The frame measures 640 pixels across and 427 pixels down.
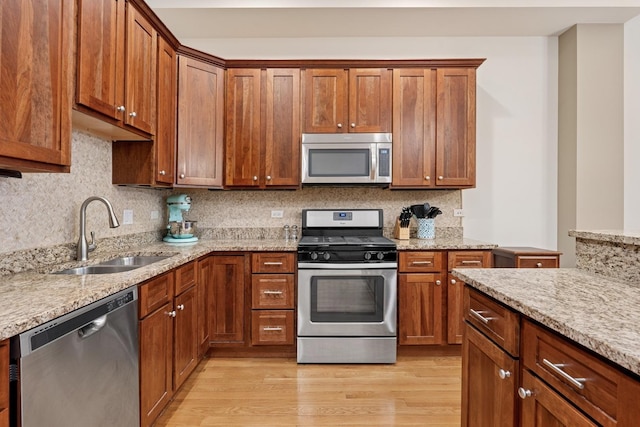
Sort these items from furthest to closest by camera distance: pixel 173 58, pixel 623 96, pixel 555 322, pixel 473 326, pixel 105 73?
pixel 623 96, pixel 173 58, pixel 105 73, pixel 473 326, pixel 555 322

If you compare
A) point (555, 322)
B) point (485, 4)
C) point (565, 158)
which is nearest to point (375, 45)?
point (485, 4)

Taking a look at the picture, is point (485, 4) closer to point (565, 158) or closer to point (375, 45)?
point (375, 45)

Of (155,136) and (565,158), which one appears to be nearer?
(155,136)

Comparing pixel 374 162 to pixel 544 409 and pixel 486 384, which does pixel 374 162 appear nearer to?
pixel 486 384

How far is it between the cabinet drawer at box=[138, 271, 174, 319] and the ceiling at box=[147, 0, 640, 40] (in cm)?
231

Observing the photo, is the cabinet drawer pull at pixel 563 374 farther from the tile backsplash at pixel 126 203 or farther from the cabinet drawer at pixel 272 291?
the tile backsplash at pixel 126 203

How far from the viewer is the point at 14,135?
1.13m

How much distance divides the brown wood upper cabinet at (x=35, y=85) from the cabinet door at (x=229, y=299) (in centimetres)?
147

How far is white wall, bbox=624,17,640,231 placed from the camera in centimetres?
325

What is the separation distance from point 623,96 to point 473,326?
3324mm

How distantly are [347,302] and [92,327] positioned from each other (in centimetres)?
178

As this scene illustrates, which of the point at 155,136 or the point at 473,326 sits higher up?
the point at 155,136

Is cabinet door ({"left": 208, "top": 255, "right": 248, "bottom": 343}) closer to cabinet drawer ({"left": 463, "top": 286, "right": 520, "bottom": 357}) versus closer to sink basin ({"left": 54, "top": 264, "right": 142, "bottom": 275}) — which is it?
sink basin ({"left": 54, "top": 264, "right": 142, "bottom": 275})

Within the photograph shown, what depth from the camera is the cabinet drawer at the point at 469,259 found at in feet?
8.93
